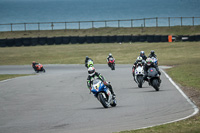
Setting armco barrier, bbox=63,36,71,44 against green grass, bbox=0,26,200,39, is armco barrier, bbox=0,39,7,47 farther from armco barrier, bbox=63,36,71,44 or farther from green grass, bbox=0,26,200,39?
green grass, bbox=0,26,200,39

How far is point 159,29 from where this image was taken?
195 ft

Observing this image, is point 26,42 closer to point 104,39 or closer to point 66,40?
point 66,40

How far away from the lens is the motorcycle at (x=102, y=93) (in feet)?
41.0

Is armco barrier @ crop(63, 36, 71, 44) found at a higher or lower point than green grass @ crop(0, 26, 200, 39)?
lower

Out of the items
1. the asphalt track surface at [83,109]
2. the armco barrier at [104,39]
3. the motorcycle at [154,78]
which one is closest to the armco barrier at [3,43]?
the armco barrier at [104,39]

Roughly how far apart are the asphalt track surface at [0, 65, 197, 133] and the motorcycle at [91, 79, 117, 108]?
0.24 metres

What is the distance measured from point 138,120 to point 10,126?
3100 mm

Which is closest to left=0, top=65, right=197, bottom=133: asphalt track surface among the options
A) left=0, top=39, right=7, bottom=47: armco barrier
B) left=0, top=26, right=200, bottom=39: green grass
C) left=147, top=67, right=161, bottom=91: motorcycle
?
left=147, top=67, right=161, bottom=91: motorcycle

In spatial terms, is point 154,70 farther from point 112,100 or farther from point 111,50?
point 111,50

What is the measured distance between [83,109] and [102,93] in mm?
757

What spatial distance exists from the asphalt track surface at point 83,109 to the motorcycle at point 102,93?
0.24 metres

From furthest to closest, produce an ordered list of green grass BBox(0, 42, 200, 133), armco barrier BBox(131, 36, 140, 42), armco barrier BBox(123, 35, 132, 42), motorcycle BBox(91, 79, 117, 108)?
armco barrier BBox(123, 35, 132, 42), armco barrier BBox(131, 36, 140, 42), green grass BBox(0, 42, 200, 133), motorcycle BBox(91, 79, 117, 108)

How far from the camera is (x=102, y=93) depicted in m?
12.5

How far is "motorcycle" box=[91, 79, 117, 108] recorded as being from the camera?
Result: 492 inches
